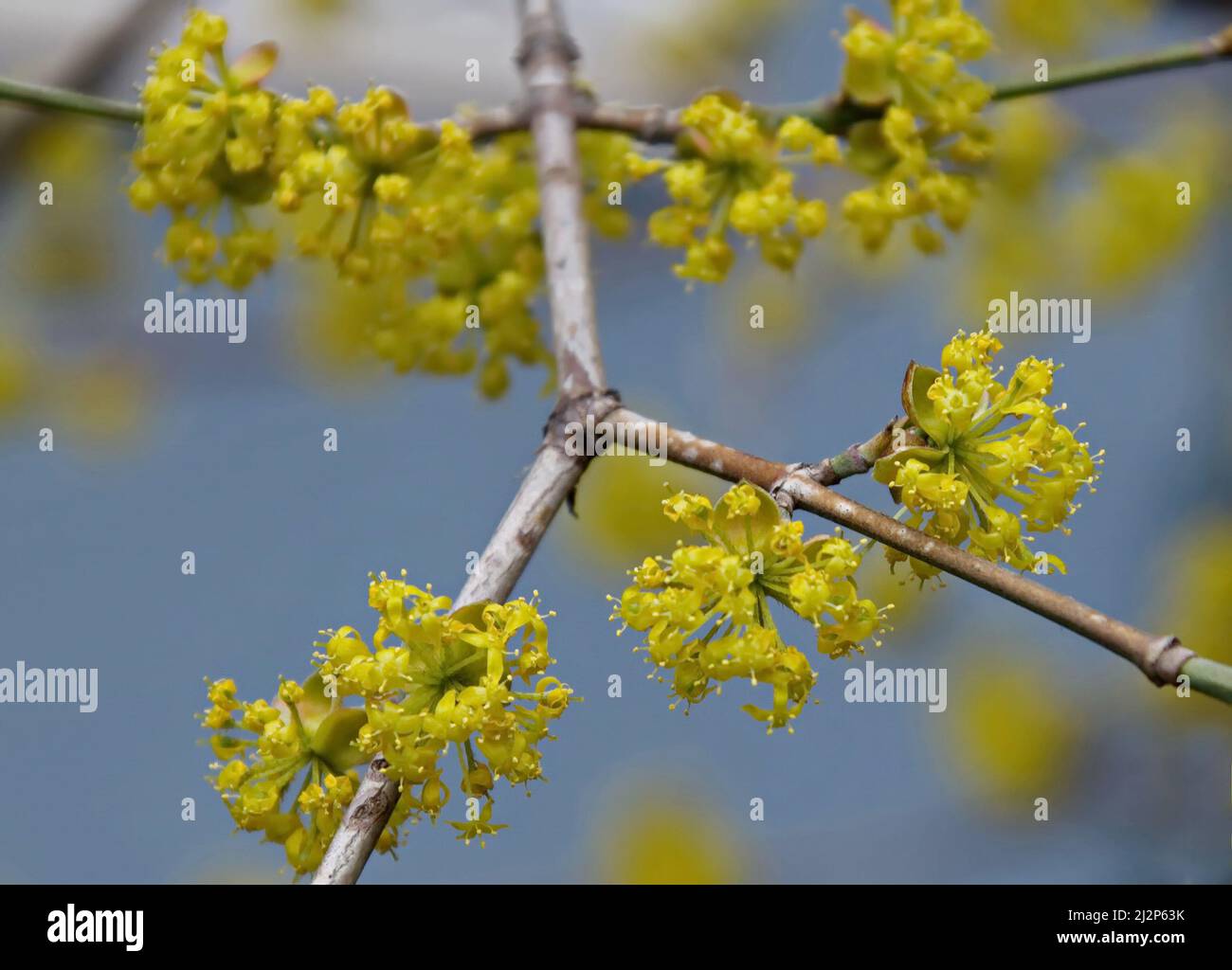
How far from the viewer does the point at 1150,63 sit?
1982 millimetres

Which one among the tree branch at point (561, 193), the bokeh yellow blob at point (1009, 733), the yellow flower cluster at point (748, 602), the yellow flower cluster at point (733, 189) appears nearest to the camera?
the yellow flower cluster at point (748, 602)

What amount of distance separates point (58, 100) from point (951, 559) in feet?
3.91

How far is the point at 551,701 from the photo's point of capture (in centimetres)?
148

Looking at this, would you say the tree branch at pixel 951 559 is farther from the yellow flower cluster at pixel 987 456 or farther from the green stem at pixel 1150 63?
the green stem at pixel 1150 63

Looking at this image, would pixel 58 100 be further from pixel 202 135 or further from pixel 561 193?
pixel 561 193

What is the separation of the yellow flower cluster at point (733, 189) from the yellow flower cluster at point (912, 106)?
78 mm

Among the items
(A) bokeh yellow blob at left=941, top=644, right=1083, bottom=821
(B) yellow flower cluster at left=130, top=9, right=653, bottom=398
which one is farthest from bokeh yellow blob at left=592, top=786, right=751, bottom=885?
(B) yellow flower cluster at left=130, top=9, right=653, bottom=398

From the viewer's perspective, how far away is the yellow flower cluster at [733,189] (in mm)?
2098

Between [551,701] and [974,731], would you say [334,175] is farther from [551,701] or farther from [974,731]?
[974,731]

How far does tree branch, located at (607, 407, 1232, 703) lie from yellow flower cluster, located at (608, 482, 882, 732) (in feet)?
0.14

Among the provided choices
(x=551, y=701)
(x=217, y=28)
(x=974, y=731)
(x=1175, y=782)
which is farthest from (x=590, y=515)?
(x=551, y=701)

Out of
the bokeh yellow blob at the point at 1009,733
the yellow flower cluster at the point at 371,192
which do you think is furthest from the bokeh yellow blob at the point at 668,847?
the yellow flower cluster at the point at 371,192

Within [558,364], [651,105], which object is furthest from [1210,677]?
[651,105]

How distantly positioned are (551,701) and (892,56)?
3.77 ft
